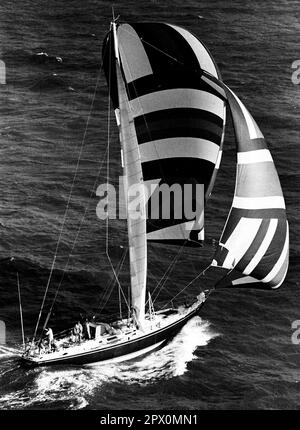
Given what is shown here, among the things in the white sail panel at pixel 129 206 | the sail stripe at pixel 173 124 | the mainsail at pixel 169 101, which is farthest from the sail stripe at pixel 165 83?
the white sail panel at pixel 129 206

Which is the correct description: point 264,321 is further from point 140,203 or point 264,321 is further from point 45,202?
point 45,202

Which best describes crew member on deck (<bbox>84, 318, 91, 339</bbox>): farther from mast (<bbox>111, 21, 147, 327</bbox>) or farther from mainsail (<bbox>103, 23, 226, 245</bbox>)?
mainsail (<bbox>103, 23, 226, 245</bbox>)

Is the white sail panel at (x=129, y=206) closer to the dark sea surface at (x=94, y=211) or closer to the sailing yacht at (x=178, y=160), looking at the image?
the sailing yacht at (x=178, y=160)

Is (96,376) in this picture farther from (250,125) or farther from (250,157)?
(250,125)

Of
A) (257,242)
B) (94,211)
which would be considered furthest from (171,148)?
(94,211)

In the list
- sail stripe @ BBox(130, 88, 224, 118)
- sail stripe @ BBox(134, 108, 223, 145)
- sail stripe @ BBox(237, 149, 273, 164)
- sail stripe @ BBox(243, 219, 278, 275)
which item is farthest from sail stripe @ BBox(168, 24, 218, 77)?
sail stripe @ BBox(243, 219, 278, 275)

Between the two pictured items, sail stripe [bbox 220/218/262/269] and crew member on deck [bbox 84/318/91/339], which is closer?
crew member on deck [bbox 84/318/91/339]

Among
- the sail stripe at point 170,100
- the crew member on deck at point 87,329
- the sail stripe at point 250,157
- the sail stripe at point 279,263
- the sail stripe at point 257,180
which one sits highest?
the sail stripe at point 170,100
